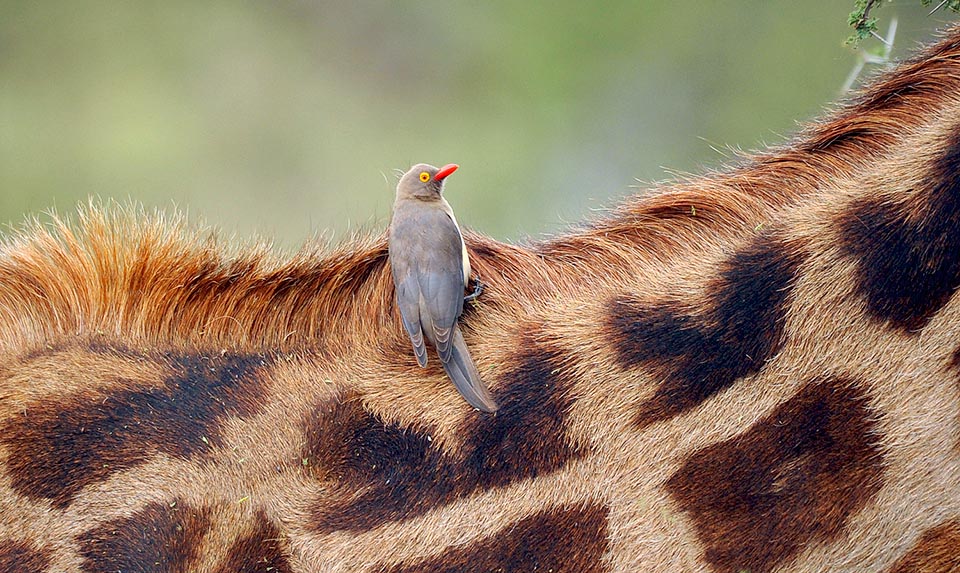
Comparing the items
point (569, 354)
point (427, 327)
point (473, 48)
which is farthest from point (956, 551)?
point (473, 48)

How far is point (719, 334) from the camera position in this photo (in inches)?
54.7

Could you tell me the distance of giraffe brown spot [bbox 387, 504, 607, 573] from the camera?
1.38m

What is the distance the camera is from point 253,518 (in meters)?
1.45

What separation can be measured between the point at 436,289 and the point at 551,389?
0.25 m

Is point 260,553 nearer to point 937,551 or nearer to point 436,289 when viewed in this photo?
point 436,289

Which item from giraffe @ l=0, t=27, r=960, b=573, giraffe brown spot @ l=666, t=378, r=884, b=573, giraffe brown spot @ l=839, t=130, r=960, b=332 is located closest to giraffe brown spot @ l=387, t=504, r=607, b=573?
giraffe @ l=0, t=27, r=960, b=573

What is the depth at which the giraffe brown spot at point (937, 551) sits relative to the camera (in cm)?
130

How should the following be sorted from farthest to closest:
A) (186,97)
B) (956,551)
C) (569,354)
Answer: (186,97)
(569,354)
(956,551)

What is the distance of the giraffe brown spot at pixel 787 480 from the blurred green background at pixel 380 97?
2772mm

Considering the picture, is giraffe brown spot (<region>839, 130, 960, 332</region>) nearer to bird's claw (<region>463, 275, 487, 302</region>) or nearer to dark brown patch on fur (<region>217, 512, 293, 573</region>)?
bird's claw (<region>463, 275, 487, 302</region>)

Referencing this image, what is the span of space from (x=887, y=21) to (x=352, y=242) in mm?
3067

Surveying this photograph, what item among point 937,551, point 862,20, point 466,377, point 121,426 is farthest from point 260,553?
point 862,20

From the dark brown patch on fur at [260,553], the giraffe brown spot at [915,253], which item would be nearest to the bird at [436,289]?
the dark brown patch on fur at [260,553]

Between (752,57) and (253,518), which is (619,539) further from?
(752,57)
